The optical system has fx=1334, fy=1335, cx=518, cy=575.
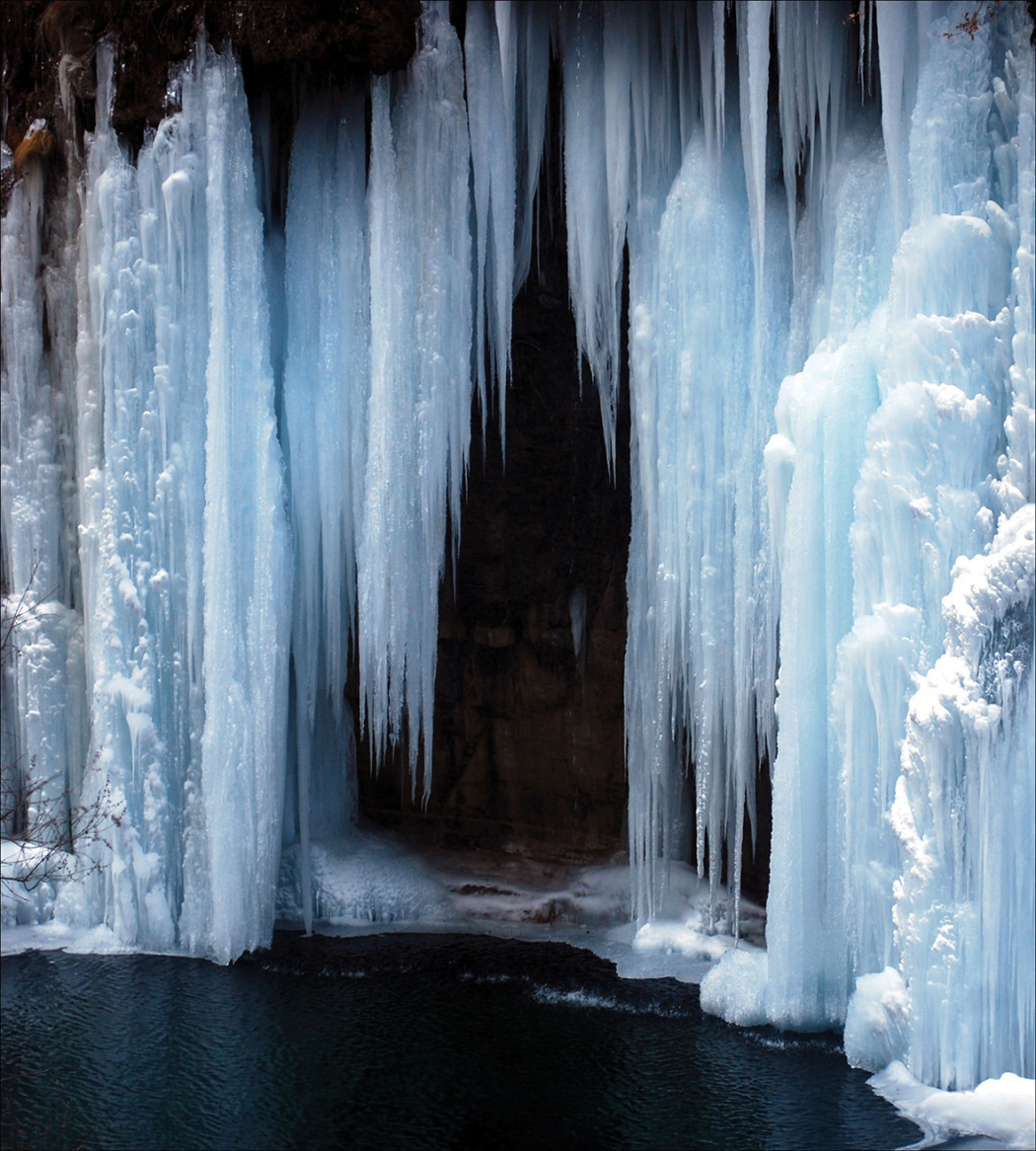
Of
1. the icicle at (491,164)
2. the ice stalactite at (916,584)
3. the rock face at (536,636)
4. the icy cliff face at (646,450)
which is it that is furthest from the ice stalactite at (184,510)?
the ice stalactite at (916,584)

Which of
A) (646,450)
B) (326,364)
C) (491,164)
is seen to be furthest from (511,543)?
(491,164)

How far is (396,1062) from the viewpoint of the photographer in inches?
305

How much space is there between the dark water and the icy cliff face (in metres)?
0.47

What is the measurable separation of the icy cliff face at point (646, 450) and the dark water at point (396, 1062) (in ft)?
1.54

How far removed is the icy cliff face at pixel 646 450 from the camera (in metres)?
6.68

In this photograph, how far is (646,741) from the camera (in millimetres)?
9516

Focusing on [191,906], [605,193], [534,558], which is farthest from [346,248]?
[191,906]

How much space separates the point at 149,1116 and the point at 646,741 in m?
4.10

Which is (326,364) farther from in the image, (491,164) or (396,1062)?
(396,1062)

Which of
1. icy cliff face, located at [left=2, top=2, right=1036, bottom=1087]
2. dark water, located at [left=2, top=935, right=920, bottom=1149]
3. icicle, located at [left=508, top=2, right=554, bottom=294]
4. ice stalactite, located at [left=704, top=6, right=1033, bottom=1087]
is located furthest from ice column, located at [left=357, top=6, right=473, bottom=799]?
ice stalactite, located at [left=704, top=6, right=1033, bottom=1087]

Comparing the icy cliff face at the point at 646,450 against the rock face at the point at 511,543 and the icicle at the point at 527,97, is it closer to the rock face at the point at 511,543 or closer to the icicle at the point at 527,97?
the icicle at the point at 527,97

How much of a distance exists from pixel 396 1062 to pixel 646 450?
4.20 meters

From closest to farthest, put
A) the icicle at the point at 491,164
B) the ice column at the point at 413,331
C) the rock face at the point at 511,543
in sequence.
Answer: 1. the icicle at the point at 491,164
2. the ice column at the point at 413,331
3. the rock face at the point at 511,543

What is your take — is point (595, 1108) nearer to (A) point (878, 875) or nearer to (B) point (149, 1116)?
(A) point (878, 875)
